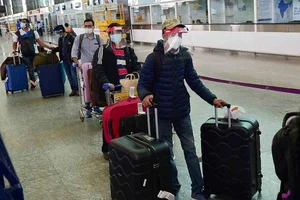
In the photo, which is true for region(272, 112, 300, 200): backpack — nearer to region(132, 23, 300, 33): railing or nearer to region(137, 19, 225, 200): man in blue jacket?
region(137, 19, 225, 200): man in blue jacket

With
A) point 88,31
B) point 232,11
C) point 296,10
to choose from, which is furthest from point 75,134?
point 232,11

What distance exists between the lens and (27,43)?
922cm

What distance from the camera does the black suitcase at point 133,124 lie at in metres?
3.74

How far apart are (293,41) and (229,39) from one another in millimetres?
3301

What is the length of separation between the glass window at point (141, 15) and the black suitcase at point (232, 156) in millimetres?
18426

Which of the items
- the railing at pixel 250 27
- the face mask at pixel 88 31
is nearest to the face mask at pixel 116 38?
the face mask at pixel 88 31

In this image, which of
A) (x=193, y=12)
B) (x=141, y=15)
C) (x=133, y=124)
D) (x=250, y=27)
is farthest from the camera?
(x=141, y=15)

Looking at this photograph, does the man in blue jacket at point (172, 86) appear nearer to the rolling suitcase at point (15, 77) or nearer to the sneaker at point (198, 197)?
the sneaker at point (198, 197)

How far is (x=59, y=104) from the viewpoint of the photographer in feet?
26.0

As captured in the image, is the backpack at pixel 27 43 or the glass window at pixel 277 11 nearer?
the backpack at pixel 27 43

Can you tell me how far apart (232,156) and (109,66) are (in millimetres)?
2216

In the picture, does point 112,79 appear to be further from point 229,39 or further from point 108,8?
point 108,8

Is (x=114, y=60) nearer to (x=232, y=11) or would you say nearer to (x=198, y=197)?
(x=198, y=197)

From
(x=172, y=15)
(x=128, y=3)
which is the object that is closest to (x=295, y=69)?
(x=172, y=15)
